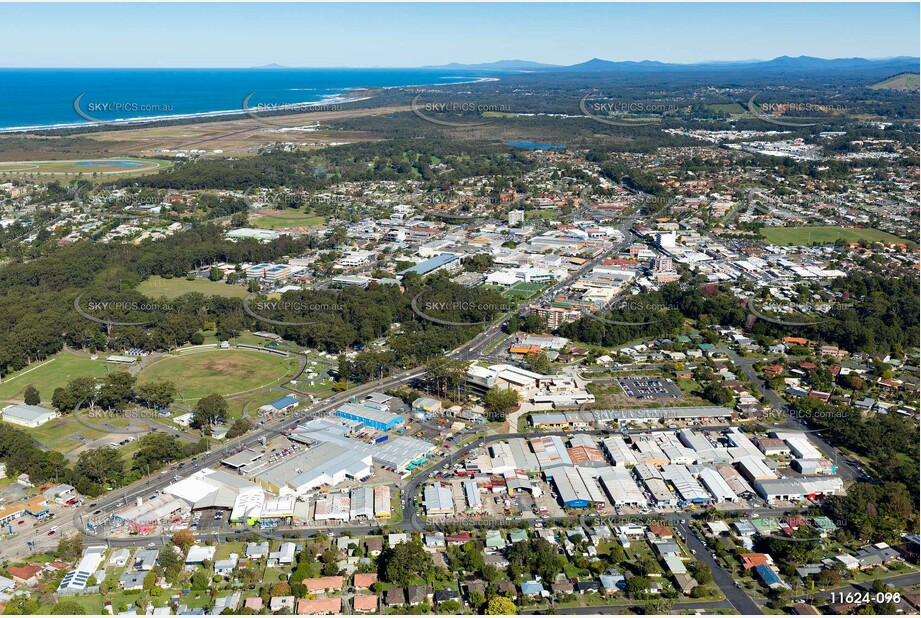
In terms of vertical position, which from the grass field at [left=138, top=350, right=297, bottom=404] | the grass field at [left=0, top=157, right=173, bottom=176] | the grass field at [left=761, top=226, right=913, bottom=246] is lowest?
the grass field at [left=761, top=226, right=913, bottom=246]

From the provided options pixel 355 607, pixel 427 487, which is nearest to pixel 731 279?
pixel 427 487

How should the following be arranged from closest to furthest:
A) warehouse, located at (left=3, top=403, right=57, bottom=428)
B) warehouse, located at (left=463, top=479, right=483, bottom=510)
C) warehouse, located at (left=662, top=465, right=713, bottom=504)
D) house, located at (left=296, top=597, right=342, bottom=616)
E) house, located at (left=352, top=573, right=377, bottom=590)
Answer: house, located at (left=296, top=597, right=342, bottom=616), house, located at (left=352, top=573, right=377, bottom=590), warehouse, located at (left=463, top=479, right=483, bottom=510), warehouse, located at (left=662, top=465, right=713, bottom=504), warehouse, located at (left=3, top=403, right=57, bottom=428)

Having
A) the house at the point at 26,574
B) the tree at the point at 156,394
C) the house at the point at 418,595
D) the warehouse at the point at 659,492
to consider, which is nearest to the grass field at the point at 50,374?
the tree at the point at 156,394

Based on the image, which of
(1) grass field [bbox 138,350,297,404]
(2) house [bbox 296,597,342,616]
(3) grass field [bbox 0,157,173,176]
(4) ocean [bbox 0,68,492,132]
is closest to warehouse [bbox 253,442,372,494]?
(2) house [bbox 296,597,342,616]

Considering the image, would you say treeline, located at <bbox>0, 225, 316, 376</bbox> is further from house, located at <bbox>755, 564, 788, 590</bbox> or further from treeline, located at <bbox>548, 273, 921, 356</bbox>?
house, located at <bbox>755, 564, 788, 590</bbox>

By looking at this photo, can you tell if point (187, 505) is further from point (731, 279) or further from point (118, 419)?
point (731, 279)

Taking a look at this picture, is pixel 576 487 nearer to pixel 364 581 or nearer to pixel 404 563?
pixel 404 563
